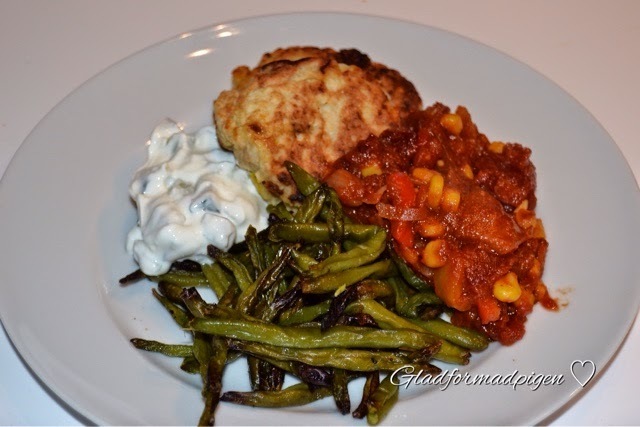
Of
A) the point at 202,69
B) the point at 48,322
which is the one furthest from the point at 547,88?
the point at 48,322

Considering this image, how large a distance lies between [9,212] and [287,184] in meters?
1.70

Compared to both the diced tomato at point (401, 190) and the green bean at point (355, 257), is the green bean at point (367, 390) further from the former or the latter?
the diced tomato at point (401, 190)

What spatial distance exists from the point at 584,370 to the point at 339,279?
1.36 m

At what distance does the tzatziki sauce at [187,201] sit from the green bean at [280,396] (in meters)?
1.00

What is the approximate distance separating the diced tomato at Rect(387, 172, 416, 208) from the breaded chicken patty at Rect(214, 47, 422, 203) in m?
0.46

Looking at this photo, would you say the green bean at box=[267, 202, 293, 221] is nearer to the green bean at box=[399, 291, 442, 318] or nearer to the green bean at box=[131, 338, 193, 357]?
the green bean at box=[399, 291, 442, 318]

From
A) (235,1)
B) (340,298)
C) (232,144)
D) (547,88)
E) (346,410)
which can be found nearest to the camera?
(346,410)

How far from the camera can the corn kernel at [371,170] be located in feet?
14.6

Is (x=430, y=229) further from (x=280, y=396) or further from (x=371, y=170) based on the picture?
(x=280, y=396)

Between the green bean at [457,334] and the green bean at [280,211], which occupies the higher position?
the green bean at [280,211]

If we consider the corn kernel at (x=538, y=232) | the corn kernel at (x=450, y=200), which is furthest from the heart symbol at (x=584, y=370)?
the corn kernel at (x=450, y=200)

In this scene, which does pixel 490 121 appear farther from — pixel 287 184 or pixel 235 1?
pixel 235 1

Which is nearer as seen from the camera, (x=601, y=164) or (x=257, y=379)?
(x=257, y=379)

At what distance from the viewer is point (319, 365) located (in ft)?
12.1
